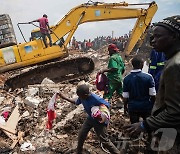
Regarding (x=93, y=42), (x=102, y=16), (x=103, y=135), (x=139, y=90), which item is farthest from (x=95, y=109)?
(x=93, y=42)

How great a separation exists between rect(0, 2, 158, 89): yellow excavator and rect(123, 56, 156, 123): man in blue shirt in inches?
259

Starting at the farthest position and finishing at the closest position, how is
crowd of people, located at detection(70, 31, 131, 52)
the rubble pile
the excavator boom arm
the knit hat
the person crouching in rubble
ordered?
crowd of people, located at detection(70, 31, 131, 52)
the excavator boom arm
the rubble pile
the person crouching in rubble
the knit hat

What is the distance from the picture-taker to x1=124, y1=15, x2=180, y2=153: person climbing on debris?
2010 millimetres

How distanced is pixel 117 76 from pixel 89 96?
2379mm

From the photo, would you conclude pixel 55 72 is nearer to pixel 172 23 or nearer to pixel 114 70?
pixel 114 70

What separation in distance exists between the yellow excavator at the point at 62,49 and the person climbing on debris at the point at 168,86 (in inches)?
344

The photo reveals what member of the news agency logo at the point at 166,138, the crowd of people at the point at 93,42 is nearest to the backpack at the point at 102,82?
the news agency logo at the point at 166,138

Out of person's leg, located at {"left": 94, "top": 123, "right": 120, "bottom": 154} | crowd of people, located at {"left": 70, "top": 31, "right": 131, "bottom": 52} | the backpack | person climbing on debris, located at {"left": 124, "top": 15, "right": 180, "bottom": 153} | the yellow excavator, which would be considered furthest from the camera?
crowd of people, located at {"left": 70, "top": 31, "right": 131, "bottom": 52}

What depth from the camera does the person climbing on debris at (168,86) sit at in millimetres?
2010

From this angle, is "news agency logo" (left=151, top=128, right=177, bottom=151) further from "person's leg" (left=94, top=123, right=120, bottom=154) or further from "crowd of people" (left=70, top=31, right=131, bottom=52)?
"crowd of people" (left=70, top=31, right=131, bottom=52)

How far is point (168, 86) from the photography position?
6.72 ft

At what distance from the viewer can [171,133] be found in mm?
2188

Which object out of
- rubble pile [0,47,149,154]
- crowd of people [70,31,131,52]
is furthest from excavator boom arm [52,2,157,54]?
crowd of people [70,31,131,52]

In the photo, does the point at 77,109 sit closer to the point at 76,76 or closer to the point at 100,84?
the point at 100,84
